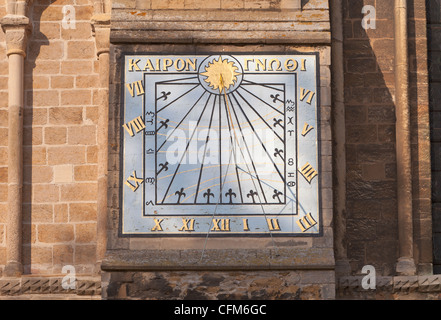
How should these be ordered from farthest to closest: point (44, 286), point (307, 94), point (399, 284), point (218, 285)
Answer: point (44, 286) → point (399, 284) → point (307, 94) → point (218, 285)

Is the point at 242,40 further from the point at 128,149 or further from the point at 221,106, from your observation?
the point at 128,149

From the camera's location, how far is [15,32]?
13656 mm

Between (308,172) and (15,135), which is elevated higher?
(15,135)

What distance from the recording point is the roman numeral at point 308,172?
1234 cm

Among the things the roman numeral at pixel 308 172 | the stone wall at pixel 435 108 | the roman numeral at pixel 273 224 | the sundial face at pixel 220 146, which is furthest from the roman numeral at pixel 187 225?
the stone wall at pixel 435 108

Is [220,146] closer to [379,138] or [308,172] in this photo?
[308,172]

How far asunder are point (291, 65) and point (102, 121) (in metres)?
2.20

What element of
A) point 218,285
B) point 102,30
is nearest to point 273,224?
point 218,285

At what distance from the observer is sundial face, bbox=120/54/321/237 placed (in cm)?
1222

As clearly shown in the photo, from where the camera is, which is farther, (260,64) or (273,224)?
(260,64)

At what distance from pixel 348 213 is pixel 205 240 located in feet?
6.05

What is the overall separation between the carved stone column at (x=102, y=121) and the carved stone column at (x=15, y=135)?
81 cm

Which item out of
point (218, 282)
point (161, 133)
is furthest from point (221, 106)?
point (218, 282)

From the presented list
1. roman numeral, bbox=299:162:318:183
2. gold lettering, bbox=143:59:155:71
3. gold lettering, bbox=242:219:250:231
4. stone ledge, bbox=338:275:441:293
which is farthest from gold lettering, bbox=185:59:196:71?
stone ledge, bbox=338:275:441:293
